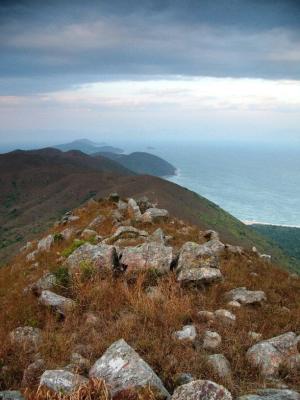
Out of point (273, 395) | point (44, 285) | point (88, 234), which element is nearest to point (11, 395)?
point (273, 395)

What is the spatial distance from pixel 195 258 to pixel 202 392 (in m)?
6.42

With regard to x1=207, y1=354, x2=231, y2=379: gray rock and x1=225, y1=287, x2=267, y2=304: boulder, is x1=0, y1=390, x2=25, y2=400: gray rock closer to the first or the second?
x1=207, y1=354, x2=231, y2=379: gray rock

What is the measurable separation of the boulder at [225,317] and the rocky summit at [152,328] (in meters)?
0.03

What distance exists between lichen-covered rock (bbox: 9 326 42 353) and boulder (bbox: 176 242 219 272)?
4.35 m

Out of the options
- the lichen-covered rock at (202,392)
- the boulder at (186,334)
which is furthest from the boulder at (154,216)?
the lichen-covered rock at (202,392)

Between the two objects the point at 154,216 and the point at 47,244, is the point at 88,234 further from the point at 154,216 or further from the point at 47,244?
the point at 154,216

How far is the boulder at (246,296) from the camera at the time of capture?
9961 millimetres

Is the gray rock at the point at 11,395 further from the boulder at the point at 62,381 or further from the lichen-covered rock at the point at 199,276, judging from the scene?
the lichen-covered rock at the point at 199,276

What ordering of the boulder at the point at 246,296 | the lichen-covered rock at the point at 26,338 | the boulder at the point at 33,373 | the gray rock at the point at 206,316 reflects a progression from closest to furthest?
the boulder at the point at 33,373
the lichen-covered rock at the point at 26,338
the gray rock at the point at 206,316
the boulder at the point at 246,296

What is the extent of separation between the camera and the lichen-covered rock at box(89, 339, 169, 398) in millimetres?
5922

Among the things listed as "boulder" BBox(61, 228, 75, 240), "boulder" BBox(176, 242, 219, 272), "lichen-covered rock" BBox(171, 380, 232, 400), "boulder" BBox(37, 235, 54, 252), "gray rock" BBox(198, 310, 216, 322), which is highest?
"boulder" BBox(176, 242, 219, 272)

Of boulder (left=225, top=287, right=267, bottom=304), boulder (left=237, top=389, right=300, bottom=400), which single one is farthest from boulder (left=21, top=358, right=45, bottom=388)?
boulder (left=225, top=287, right=267, bottom=304)

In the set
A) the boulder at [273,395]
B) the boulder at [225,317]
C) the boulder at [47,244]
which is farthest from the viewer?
the boulder at [47,244]

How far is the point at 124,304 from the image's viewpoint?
9.47 metres
